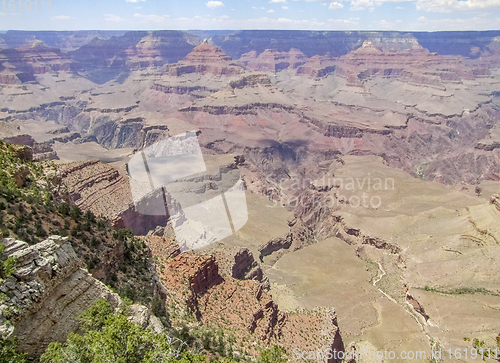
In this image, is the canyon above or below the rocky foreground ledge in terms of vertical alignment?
below

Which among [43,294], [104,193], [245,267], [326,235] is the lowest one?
[326,235]

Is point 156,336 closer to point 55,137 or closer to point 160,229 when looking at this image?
point 160,229

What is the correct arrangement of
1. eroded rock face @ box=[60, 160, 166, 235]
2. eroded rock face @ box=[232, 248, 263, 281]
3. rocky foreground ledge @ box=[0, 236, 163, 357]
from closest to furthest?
1. rocky foreground ledge @ box=[0, 236, 163, 357]
2. eroded rock face @ box=[232, 248, 263, 281]
3. eroded rock face @ box=[60, 160, 166, 235]

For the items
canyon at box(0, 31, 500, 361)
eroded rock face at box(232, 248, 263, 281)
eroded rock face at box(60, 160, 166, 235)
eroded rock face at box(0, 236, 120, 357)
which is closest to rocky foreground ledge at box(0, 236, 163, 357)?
eroded rock face at box(0, 236, 120, 357)

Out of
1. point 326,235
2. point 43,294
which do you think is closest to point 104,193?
point 43,294

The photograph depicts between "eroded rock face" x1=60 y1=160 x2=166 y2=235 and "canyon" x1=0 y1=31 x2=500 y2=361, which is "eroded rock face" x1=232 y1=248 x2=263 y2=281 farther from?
"eroded rock face" x1=60 y1=160 x2=166 y2=235

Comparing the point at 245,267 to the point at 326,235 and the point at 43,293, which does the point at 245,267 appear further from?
the point at 326,235

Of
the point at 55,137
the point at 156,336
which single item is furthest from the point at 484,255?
the point at 55,137
